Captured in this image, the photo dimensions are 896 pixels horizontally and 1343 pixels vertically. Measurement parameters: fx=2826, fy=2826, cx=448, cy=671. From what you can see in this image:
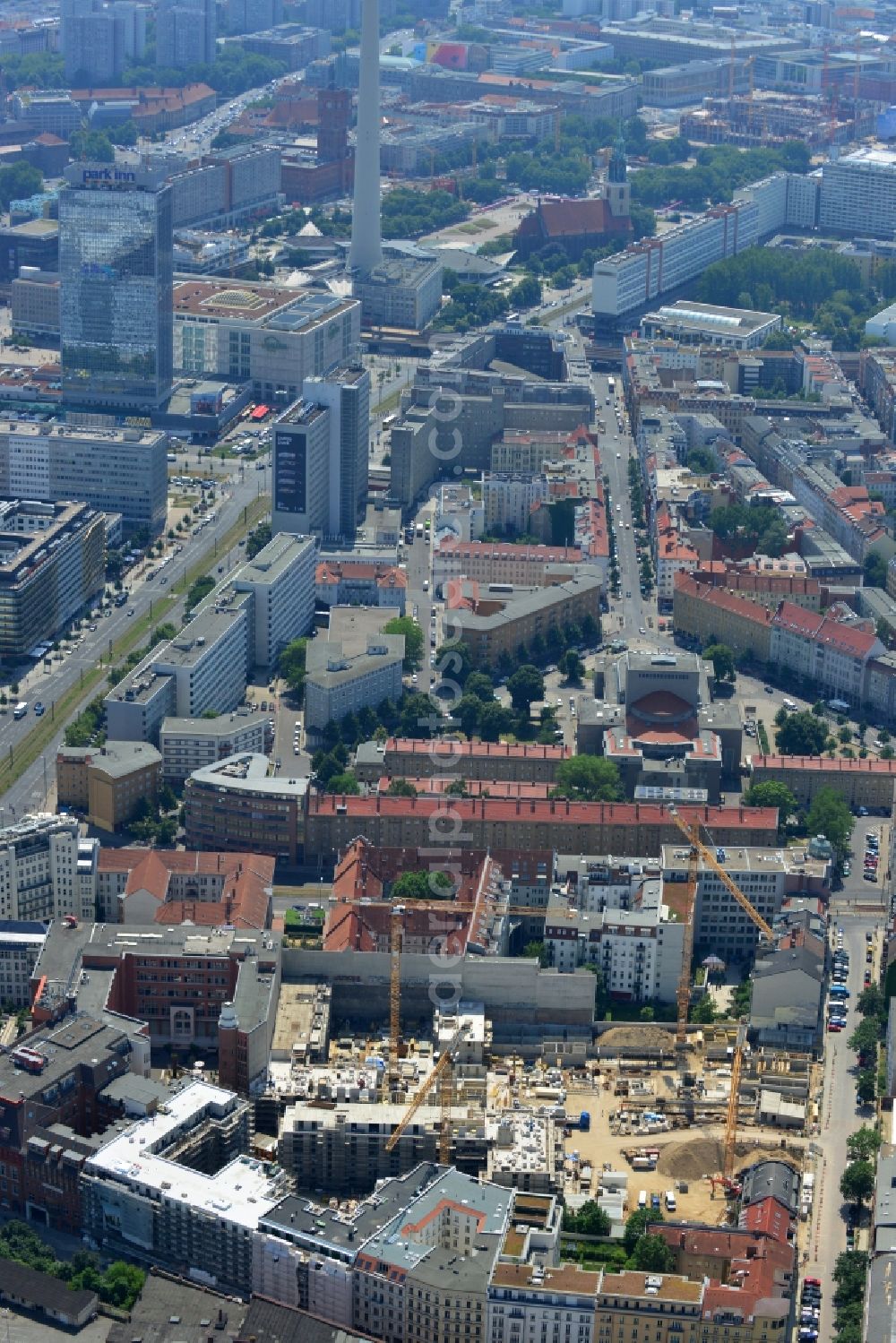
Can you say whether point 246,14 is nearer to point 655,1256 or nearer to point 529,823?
point 529,823

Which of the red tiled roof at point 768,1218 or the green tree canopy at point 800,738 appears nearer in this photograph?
the red tiled roof at point 768,1218

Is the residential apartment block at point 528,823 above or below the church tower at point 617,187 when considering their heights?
below

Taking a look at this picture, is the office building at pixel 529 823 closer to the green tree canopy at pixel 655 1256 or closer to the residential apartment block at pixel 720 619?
the residential apartment block at pixel 720 619

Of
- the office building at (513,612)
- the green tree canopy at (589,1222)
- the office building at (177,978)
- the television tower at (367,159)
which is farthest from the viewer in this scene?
the television tower at (367,159)

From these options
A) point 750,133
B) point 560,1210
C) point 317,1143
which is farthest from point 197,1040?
point 750,133

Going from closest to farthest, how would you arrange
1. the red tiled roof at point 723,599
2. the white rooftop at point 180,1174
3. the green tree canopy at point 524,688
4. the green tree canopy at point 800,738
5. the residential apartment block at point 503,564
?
the white rooftop at point 180,1174, the green tree canopy at point 800,738, the green tree canopy at point 524,688, the red tiled roof at point 723,599, the residential apartment block at point 503,564

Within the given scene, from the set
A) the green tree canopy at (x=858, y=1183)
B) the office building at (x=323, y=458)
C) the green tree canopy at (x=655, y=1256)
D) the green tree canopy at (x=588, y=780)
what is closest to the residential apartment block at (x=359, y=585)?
the office building at (x=323, y=458)
